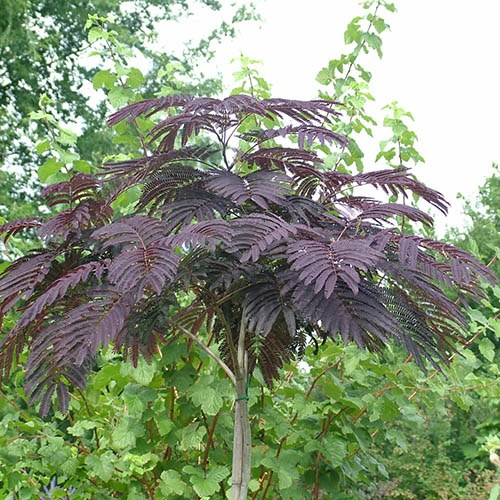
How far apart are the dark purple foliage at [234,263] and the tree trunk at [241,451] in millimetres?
132

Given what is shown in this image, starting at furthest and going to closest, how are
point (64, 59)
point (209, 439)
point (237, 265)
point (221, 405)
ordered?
point (64, 59) → point (209, 439) → point (221, 405) → point (237, 265)

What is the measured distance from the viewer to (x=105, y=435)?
120 inches

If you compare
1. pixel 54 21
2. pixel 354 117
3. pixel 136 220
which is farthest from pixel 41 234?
pixel 54 21

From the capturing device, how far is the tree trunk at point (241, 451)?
2.00m

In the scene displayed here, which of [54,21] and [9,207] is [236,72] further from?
[54,21]

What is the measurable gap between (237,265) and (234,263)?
0.6 inches

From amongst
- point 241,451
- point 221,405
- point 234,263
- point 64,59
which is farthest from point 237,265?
point 64,59

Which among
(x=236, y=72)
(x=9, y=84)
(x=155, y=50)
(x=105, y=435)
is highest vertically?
(x=155, y=50)

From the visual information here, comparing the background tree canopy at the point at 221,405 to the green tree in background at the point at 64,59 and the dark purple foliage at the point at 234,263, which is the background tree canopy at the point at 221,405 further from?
the green tree in background at the point at 64,59

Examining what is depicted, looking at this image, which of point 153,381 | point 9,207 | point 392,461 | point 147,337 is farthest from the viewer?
point 9,207

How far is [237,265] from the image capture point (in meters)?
1.78

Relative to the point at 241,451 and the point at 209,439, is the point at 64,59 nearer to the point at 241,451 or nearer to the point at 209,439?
the point at 209,439

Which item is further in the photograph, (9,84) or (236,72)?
(9,84)

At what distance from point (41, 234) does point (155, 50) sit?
464 inches
